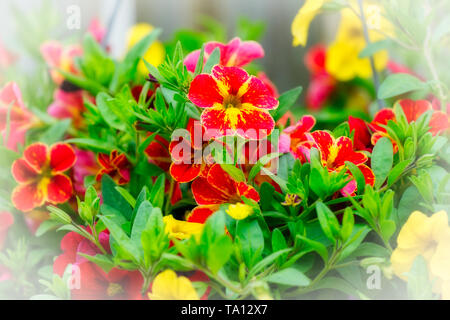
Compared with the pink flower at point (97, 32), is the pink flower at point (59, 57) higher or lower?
lower

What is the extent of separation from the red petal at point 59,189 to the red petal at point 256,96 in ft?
0.80

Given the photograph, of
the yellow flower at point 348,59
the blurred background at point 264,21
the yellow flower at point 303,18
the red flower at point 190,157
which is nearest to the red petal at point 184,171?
the red flower at point 190,157

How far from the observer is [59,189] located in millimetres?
527

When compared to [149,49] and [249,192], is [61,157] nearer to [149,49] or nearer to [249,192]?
[249,192]

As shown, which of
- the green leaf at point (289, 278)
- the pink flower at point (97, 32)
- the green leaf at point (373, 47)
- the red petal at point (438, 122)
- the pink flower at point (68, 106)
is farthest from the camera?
the pink flower at point (97, 32)

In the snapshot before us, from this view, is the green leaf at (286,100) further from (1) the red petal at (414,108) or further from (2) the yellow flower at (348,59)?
(2) the yellow flower at (348,59)

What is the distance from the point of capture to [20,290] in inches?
20.1

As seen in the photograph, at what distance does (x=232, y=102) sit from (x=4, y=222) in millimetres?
323

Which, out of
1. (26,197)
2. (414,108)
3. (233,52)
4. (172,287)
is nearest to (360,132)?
(414,108)

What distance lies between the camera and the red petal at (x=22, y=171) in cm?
52

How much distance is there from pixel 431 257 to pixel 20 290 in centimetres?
44

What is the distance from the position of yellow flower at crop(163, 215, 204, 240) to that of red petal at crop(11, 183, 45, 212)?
18cm

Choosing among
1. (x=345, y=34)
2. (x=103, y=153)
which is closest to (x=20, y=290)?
(x=103, y=153)

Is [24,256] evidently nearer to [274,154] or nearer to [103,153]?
[103,153]
